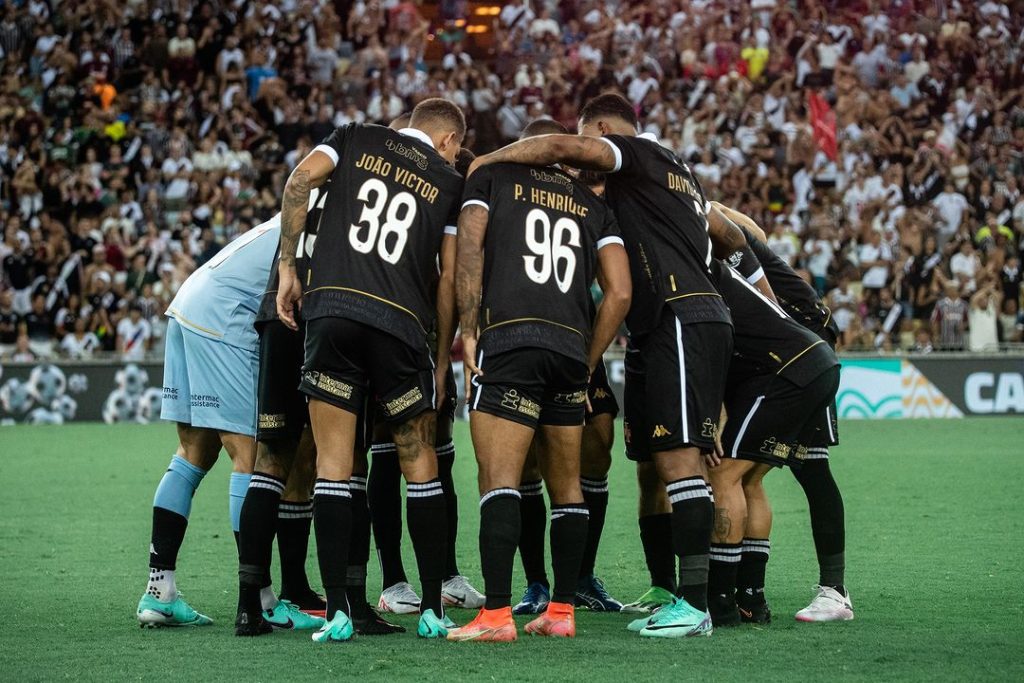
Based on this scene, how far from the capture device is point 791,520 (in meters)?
10.3

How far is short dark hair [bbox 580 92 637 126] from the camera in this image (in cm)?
679

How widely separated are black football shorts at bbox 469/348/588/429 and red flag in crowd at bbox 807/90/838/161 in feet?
63.6

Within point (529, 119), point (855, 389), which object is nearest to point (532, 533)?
point (855, 389)

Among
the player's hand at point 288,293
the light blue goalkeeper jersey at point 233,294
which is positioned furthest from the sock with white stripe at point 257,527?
the light blue goalkeeper jersey at point 233,294

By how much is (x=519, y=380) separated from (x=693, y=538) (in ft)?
3.49

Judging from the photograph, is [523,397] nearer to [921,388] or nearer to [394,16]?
[921,388]

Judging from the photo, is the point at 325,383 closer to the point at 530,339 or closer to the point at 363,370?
the point at 363,370

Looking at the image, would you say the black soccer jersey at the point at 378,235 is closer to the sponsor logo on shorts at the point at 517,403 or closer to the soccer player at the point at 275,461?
the soccer player at the point at 275,461

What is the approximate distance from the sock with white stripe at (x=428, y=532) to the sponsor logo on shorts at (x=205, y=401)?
1.11m

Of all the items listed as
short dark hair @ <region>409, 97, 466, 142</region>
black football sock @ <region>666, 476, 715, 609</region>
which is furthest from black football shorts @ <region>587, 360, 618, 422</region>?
short dark hair @ <region>409, 97, 466, 142</region>

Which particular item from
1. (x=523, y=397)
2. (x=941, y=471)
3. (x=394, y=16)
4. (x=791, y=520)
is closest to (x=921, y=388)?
(x=941, y=471)

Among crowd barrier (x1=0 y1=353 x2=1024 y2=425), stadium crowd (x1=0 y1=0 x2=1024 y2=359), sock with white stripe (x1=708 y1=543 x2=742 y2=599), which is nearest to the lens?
sock with white stripe (x1=708 y1=543 x2=742 y2=599)

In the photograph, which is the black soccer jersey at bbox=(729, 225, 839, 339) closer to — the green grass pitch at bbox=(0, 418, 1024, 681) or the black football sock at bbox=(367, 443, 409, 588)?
the green grass pitch at bbox=(0, 418, 1024, 681)

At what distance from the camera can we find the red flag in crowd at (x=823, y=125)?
80.3ft
